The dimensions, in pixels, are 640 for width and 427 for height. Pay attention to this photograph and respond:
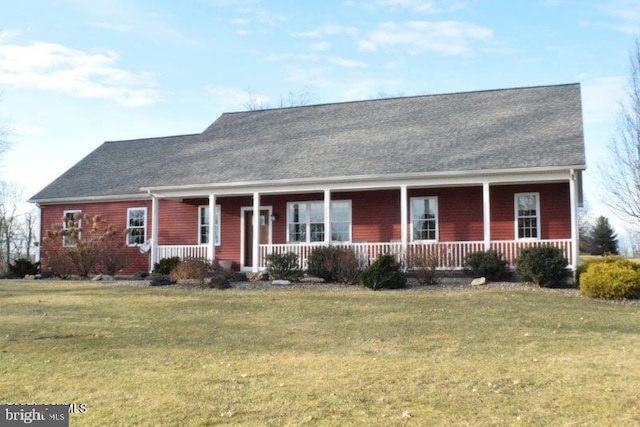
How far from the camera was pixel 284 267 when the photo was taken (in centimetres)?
1786

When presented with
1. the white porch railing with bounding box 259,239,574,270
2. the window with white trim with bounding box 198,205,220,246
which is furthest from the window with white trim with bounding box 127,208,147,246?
the white porch railing with bounding box 259,239,574,270

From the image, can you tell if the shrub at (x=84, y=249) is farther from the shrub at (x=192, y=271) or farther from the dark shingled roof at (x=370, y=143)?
the shrub at (x=192, y=271)

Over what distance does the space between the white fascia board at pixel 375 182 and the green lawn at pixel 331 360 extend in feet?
15.3

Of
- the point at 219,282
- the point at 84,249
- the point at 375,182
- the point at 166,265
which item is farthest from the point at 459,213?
the point at 84,249

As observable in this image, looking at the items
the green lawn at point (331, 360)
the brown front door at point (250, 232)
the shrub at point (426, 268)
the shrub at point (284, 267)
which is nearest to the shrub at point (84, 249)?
the brown front door at point (250, 232)

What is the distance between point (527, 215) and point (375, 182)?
5.04 meters

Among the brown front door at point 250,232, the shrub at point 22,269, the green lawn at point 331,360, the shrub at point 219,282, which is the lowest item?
the green lawn at point 331,360

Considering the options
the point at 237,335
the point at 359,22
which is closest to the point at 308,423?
the point at 237,335

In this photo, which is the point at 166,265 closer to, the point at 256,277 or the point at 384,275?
the point at 256,277

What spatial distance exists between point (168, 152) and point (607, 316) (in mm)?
18674

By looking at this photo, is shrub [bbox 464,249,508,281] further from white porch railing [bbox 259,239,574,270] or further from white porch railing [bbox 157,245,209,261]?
white porch railing [bbox 157,245,209,261]

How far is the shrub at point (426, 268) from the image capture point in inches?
643

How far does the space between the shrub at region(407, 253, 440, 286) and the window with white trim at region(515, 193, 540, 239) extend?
13.7ft

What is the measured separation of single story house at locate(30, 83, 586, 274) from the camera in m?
17.8
